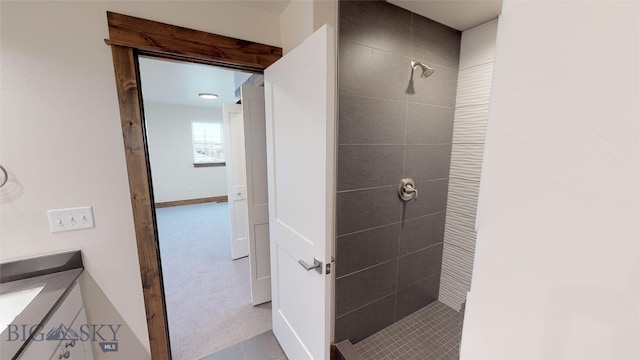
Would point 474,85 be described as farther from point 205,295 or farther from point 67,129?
point 205,295

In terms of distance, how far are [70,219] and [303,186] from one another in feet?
3.66

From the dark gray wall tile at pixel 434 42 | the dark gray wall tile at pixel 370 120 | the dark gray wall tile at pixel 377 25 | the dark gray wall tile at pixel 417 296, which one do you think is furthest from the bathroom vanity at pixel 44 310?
the dark gray wall tile at pixel 434 42

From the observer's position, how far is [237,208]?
2820 mm

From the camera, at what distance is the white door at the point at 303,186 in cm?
105

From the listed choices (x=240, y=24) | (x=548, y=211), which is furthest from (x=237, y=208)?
(x=548, y=211)

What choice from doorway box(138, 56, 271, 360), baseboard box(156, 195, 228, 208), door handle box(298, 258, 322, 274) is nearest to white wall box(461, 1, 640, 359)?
door handle box(298, 258, 322, 274)

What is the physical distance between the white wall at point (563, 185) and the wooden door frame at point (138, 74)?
1466 mm

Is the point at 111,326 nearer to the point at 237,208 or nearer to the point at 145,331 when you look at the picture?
the point at 145,331

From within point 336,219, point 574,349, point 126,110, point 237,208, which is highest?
point 126,110

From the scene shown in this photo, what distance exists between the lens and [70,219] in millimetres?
1196

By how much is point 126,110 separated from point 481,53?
7.04 ft

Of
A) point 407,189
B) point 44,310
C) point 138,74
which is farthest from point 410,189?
point 44,310

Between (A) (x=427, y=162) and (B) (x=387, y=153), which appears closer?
(B) (x=387, y=153)

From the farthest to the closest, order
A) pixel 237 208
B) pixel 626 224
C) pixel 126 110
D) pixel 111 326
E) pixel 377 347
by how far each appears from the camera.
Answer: pixel 237 208
pixel 377 347
pixel 111 326
pixel 126 110
pixel 626 224
